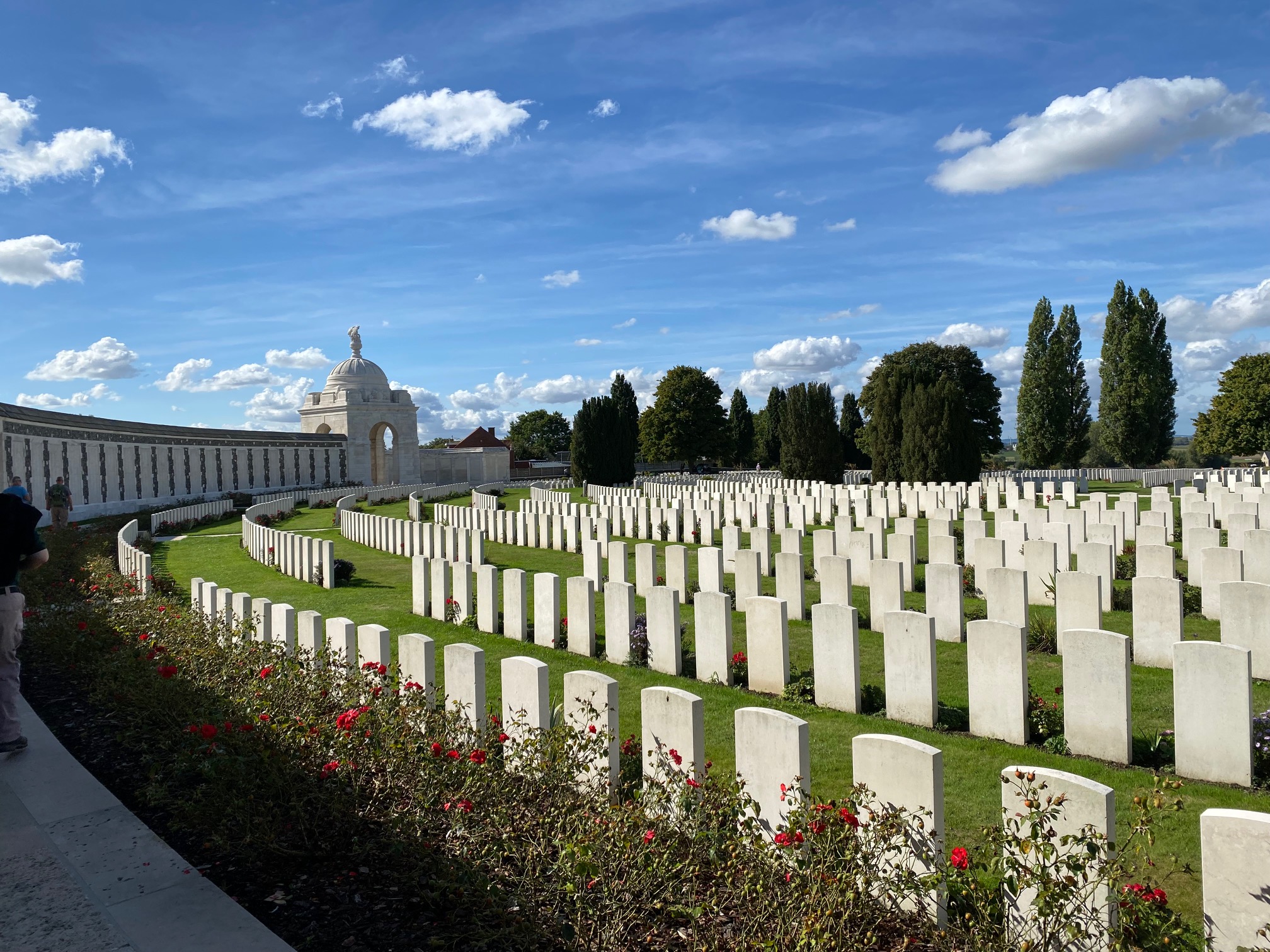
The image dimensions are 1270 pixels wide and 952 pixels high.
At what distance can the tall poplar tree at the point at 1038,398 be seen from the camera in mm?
46188

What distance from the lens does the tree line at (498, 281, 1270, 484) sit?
3023 cm

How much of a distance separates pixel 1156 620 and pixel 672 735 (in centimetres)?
533

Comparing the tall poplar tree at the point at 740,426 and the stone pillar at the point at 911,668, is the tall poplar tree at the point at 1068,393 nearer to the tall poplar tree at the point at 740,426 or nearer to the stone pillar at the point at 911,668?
the tall poplar tree at the point at 740,426

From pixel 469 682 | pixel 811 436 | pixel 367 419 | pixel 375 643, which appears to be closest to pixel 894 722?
pixel 469 682

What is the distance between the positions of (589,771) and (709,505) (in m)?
16.2

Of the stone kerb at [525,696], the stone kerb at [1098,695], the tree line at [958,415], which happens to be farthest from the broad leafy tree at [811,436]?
the stone kerb at [525,696]

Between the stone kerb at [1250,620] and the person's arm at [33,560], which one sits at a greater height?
the person's arm at [33,560]

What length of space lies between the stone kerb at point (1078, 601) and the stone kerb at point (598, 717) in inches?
193

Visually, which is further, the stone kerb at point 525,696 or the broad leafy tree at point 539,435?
the broad leafy tree at point 539,435

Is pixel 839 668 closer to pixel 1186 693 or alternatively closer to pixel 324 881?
pixel 1186 693

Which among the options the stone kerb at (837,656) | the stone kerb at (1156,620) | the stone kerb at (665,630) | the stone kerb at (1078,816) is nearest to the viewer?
the stone kerb at (1078,816)

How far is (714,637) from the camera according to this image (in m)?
7.15

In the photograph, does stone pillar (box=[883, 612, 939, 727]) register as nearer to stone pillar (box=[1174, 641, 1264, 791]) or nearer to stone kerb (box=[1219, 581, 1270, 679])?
stone pillar (box=[1174, 641, 1264, 791])

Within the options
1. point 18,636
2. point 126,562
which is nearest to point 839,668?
point 18,636
